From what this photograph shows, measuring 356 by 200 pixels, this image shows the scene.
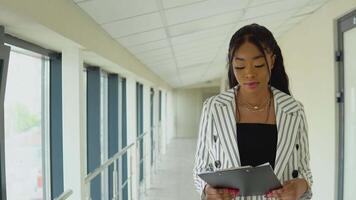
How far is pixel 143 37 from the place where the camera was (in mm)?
2889

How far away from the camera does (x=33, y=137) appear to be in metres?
2.14

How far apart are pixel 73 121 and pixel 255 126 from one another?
128 centimetres

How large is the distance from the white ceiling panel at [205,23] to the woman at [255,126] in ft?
5.50

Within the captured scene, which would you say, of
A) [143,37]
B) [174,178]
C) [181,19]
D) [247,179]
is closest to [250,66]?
[247,179]

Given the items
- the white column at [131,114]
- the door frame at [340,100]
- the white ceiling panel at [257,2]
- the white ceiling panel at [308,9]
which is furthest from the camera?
the white column at [131,114]

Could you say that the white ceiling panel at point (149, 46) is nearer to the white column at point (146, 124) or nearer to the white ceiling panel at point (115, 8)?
the white ceiling panel at point (115, 8)

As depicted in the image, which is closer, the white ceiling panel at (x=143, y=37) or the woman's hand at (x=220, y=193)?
the woman's hand at (x=220, y=193)

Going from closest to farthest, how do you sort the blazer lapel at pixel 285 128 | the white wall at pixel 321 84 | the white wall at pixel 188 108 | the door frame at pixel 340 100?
the blazer lapel at pixel 285 128 < the door frame at pixel 340 100 < the white wall at pixel 321 84 < the white wall at pixel 188 108

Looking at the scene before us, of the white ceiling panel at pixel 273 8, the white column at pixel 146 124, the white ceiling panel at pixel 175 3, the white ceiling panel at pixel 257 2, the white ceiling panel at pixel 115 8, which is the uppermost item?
the white ceiling panel at pixel 273 8

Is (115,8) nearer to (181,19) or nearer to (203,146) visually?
(181,19)

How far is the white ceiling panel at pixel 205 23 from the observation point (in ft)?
9.21

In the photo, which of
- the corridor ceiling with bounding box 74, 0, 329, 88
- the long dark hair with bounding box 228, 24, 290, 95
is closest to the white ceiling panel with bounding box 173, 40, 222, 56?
the corridor ceiling with bounding box 74, 0, 329, 88

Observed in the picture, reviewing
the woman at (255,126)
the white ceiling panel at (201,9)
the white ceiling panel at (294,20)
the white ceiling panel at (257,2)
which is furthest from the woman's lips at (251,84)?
the white ceiling panel at (294,20)

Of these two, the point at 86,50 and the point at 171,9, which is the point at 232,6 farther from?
the point at 86,50
